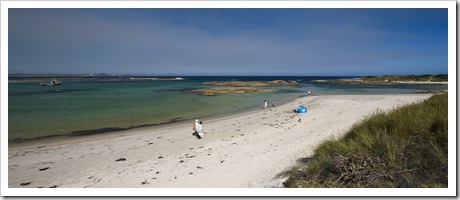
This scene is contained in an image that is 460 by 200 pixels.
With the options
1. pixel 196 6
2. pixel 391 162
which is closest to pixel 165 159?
pixel 196 6

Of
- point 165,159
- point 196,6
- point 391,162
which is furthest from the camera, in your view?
point 165,159

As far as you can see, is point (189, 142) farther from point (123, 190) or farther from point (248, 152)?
point (123, 190)

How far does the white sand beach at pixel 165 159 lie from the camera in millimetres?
5113

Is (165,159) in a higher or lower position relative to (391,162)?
lower

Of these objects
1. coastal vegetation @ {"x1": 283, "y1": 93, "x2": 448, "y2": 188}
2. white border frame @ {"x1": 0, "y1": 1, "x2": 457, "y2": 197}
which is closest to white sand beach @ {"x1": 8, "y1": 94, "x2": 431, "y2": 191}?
white border frame @ {"x1": 0, "y1": 1, "x2": 457, "y2": 197}

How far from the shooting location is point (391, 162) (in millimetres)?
3645

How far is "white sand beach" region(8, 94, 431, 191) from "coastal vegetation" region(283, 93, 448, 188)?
817 millimetres

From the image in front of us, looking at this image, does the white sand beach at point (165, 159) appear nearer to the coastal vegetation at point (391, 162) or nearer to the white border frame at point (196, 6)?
the white border frame at point (196, 6)

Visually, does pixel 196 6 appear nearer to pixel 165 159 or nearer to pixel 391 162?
pixel 391 162

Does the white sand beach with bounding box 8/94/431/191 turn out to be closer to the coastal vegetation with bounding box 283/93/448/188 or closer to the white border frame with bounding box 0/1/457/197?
the white border frame with bounding box 0/1/457/197

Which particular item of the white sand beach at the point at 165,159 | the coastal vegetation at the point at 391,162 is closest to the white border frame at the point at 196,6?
the coastal vegetation at the point at 391,162

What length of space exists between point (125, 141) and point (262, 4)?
7.08 meters

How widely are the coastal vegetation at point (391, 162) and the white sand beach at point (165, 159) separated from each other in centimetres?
82

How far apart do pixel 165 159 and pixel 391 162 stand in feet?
16.9
